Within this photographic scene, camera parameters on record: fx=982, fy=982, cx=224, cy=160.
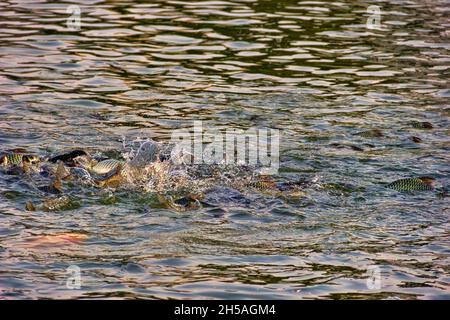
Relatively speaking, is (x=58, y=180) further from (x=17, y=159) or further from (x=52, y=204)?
(x=17, y=159)

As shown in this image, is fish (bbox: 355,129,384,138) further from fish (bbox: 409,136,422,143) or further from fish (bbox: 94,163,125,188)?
fish (bbox: 94,163,125,188)

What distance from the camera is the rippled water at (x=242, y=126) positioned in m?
8.15

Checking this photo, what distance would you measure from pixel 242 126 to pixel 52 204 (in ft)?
12.0

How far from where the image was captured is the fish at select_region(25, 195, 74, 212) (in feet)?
31.1

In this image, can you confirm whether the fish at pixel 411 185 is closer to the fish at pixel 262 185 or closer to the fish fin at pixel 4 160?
the fish at pixel 262 185

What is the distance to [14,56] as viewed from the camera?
1549cm

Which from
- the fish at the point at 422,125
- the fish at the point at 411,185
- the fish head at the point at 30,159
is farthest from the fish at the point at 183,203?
the fish at the point at 422,125

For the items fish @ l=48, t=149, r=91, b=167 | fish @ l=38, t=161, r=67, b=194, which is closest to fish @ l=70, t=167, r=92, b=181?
fish @ l=38, t=161, r=67, b=194

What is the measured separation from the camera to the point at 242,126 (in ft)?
41.2

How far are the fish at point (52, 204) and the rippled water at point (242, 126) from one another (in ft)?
0.27

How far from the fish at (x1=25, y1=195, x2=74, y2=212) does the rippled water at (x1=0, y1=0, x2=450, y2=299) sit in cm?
8

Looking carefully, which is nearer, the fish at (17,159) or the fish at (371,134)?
the fish at (17,159)

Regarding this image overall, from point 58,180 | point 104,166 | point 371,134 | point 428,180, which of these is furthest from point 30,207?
point 371,134
